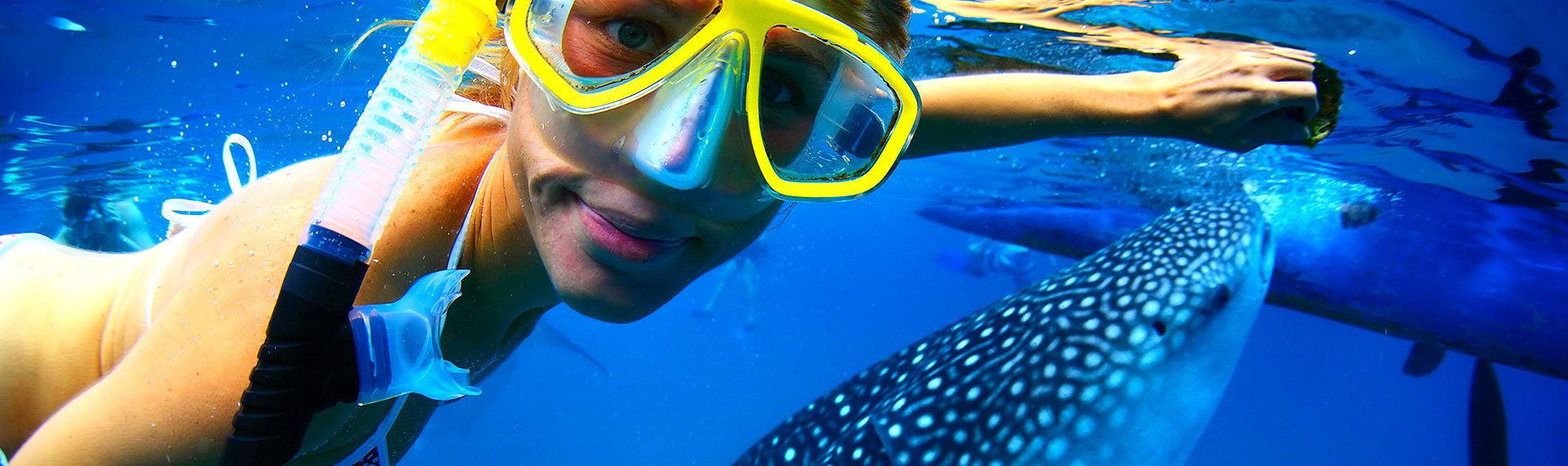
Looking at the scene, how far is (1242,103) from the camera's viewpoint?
271 centimetres

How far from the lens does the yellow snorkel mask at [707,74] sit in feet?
4.74

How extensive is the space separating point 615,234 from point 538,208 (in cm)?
22

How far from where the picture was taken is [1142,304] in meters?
2.82

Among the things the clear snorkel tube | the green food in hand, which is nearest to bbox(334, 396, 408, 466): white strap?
the clear snorkel tube

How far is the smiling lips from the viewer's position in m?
1.58

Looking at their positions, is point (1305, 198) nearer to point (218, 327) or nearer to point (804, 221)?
point (218, 327)

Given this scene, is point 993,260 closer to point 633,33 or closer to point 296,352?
point 633,33

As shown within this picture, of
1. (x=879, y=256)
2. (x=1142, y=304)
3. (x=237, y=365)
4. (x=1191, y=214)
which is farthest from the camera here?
(x=879, y=256)

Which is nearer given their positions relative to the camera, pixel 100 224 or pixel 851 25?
pixel 851 25

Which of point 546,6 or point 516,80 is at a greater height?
point 546,6

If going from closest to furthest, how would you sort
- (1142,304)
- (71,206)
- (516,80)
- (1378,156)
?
(516,80), (1142,304), (1378,156), (71,206)

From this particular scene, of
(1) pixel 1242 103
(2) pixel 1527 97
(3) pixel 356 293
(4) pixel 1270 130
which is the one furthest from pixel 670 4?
(2) pixel 1527 97

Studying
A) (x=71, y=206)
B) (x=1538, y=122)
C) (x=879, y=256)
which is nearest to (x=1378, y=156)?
(x=1538, y=122)

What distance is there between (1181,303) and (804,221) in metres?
28.3
